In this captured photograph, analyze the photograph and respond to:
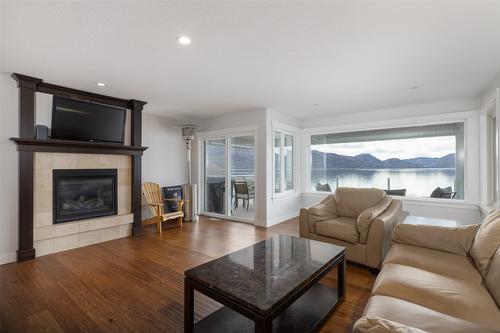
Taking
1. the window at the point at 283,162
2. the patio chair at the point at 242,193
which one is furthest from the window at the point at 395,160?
the patio chair at the point at 242,193

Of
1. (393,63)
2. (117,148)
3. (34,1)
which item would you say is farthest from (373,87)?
(117,148)

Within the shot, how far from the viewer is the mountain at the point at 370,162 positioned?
443cm

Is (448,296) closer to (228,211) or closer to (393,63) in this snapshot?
(393,63)

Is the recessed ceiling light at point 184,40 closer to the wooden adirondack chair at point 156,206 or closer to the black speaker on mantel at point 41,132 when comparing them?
the black speaker on mantel at point 41,132

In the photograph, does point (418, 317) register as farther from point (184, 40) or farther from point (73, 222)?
point (73, 222)

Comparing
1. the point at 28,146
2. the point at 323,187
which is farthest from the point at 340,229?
the point at 28,146

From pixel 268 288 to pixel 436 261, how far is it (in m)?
1.38

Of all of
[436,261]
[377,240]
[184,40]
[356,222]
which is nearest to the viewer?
[436,261]

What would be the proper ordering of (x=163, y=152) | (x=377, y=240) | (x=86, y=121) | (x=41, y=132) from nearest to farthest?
(x=377, y=240) < (x=41, y=132) < (x=86, y=121) < (x=163, y=152)

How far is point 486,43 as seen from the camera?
2.26 metres

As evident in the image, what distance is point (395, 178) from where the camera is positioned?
4.90m

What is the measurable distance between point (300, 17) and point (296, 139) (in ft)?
13.2

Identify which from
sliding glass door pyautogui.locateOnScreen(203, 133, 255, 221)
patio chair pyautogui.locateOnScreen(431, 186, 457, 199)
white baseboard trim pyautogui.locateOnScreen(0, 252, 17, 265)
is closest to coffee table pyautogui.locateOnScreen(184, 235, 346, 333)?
white baseboard trim pyautogui.locateOnScreen(0, 252, 17, 265)

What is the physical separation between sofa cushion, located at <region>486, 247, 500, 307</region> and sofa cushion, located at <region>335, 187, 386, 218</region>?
5.92 feet
